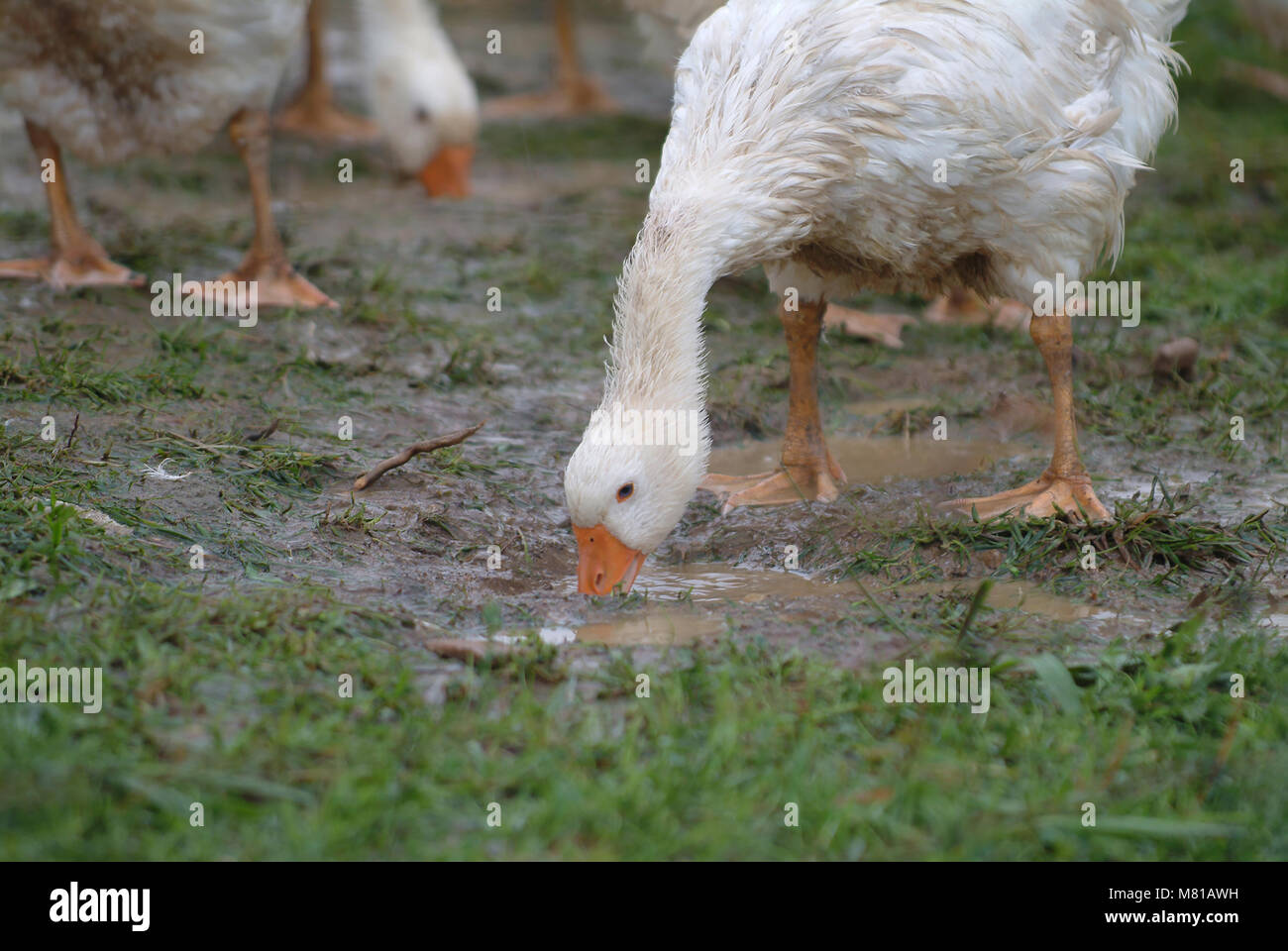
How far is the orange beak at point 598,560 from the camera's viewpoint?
167 inches

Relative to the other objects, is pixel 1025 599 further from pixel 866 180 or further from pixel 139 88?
pixel 139 88

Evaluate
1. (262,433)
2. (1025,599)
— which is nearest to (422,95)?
(262,433)

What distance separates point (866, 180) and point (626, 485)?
1375mm

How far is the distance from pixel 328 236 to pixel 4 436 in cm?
383

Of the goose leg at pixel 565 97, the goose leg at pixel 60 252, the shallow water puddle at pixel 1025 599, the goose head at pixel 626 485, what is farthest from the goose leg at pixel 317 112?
the shallow water puddle at pixel 1025 599

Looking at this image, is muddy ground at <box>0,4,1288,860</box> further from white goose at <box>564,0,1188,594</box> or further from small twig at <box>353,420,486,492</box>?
white goose at <box>564,0,1188,594</box>

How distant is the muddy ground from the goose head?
143mm

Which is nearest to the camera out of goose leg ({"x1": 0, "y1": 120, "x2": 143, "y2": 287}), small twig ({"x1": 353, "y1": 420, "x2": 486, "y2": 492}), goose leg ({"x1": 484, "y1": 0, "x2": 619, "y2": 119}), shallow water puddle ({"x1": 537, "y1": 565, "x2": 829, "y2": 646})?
shallow water puddle ({"x1": 537, "y1": 565, "x2": 829, "y2": 646})

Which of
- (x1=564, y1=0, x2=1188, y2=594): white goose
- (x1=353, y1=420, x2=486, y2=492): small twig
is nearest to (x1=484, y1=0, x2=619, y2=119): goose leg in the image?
(x1=564, y1=0, x2=1188, y2=594): white goose

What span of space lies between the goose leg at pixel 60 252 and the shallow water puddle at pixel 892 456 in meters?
3.28

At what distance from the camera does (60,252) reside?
684 cm

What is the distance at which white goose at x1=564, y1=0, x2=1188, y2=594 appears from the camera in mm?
4324

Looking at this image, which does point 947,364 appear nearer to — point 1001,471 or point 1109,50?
point 1001,471

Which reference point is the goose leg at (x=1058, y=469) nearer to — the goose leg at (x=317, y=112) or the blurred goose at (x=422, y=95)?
the blurred goose at (x=422, y=95)
